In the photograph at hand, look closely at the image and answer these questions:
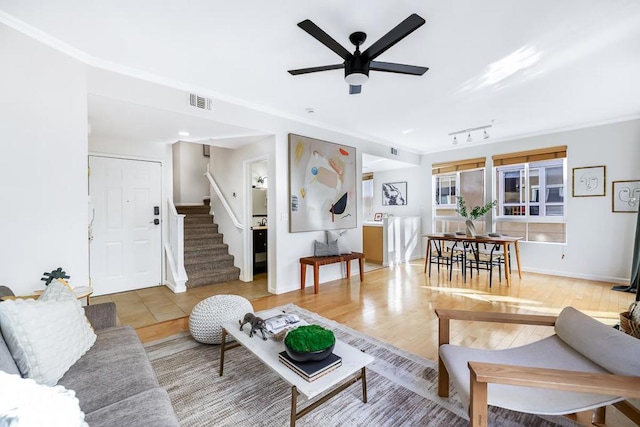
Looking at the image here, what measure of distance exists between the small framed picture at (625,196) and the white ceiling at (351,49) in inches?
41.4

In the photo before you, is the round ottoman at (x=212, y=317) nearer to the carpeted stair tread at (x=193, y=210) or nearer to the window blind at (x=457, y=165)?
the carpeted stair tread at (x=193, y=210)

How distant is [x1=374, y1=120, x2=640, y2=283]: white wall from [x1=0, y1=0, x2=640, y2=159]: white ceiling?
1.68 ft

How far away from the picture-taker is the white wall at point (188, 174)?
6906mm

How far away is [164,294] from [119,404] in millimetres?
3139

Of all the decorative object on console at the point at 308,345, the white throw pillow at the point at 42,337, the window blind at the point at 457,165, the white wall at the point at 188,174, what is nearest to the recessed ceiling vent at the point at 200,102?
the white throw pillow at the point at 42,337

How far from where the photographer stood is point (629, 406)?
1340 mm

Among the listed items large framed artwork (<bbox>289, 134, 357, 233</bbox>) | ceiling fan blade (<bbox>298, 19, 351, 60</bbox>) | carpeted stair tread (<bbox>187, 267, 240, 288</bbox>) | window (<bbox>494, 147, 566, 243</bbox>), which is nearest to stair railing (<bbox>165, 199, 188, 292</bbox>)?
carpeted stair tread (<bbox>187, 267, 240, 288</bbox>)

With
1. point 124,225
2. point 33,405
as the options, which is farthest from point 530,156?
point 124,225

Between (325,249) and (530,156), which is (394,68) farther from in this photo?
(530,156)

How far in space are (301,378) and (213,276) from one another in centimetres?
356

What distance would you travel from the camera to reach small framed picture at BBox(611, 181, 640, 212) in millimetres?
4238

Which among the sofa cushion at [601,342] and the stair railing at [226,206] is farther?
the stair railing at [226,206]

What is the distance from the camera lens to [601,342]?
1.38 m

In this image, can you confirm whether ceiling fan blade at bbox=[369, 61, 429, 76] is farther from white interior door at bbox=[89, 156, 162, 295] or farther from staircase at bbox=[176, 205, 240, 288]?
staircase at bbox=[176, 205, 240, 288]
